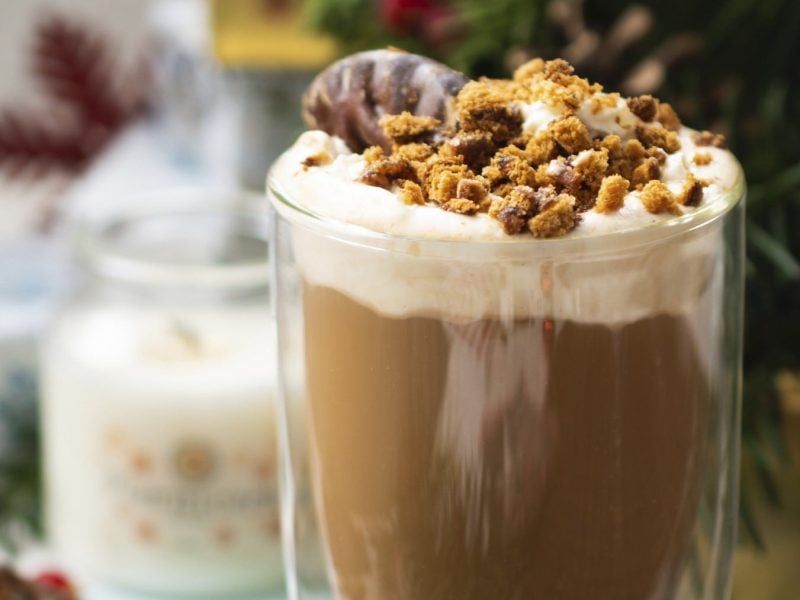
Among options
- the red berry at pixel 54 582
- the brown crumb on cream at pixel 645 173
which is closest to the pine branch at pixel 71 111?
the red berry at pixel 54 582

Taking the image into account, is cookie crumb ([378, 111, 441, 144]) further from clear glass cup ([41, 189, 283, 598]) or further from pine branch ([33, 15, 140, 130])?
pine branch ([33, 15, 140, 130])

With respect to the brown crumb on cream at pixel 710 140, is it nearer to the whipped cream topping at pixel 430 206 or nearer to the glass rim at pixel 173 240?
the whipped cream topping at pixel 430 206

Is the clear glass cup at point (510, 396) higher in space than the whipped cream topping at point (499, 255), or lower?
lower

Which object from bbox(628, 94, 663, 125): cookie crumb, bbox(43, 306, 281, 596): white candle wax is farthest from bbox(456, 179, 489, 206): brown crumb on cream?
bbox(43, 306, 281, 596): white candle wax

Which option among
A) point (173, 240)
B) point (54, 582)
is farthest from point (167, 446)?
point (173, 240)

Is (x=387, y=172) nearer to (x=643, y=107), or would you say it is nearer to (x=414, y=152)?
(x=414, y=152)

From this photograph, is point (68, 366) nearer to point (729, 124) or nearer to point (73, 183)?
point (729, 124)
